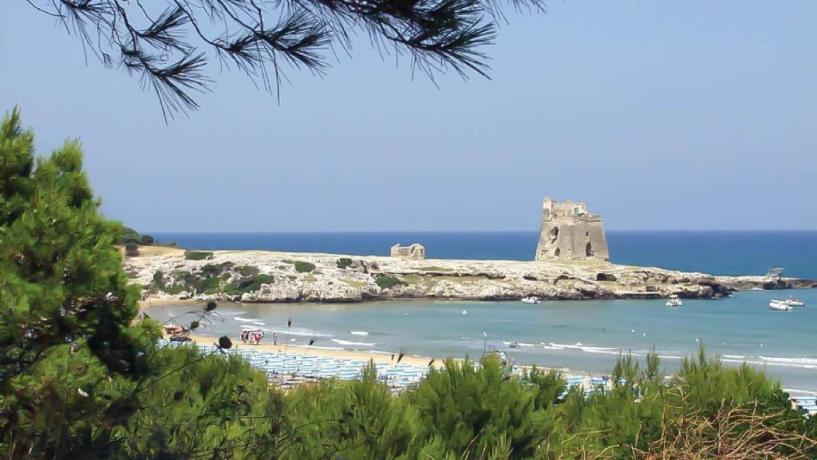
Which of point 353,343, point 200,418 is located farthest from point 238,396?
point 353,343

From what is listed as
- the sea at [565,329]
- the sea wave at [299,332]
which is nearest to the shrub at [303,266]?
the sea at [565,329]

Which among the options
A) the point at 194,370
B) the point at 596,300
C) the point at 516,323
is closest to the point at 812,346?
the point at 516,323

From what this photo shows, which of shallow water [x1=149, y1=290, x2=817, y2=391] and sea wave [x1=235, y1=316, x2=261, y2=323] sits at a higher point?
shallow water [x1=149, y1=290, x2=817, y2=391]

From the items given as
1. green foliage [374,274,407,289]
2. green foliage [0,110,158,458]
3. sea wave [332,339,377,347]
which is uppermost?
green foliage [0,110,158,458]

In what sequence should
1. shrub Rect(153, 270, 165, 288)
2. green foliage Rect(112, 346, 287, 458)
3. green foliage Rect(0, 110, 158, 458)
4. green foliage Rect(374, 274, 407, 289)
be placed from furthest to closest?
1. green foliage Rect(374, 274, 407, 289)
2. shrub Rect(153, 270, 165, 288)
3. green foliage Rect(0, 110, 158, 458)
4. green foliage Rect(112, 346, 287, 458)

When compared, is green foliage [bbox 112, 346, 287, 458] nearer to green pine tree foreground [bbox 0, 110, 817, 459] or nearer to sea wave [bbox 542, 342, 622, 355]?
green pine tree foreground [bbox 0, 110, 817, 459]

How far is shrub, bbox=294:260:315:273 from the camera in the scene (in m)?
51.8

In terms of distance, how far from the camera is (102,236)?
571cm

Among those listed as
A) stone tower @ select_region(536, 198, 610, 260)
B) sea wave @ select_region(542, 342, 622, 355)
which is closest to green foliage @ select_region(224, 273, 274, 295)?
sea wave @ select_region(542, 342, 622, 355)

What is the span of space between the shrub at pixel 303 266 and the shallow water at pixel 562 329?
4.41 m

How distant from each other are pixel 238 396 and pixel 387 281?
48159 millimetres

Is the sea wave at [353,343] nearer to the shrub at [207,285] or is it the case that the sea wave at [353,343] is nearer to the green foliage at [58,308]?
the shrub at [207,285]

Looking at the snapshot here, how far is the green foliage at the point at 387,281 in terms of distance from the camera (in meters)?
52.5

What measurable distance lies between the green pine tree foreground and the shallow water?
18.1 m
